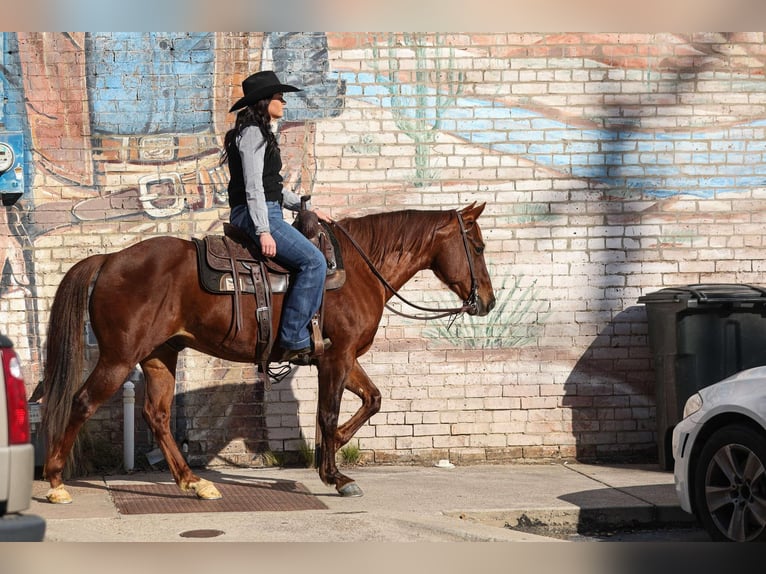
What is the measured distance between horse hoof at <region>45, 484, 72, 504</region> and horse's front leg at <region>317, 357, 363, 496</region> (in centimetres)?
184

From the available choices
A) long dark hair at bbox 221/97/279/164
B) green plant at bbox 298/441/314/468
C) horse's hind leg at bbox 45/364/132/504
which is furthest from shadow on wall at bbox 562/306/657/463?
horse's hind leg at bbox 45/364/132/504

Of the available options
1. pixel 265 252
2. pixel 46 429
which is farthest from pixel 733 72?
pixel 46 429

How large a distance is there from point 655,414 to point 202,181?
4.60m

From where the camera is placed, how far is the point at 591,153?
10156 millimetres

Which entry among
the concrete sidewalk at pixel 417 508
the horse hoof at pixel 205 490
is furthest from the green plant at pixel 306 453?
the horse hoof at pixel 205 490

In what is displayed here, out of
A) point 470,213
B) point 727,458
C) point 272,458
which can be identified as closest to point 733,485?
point 727,458

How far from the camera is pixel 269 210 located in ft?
26.2

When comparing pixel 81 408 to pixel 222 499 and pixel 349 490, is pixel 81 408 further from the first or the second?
pixel 349 490

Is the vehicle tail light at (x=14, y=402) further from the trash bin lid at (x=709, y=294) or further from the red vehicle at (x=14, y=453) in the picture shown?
the trash bin lid at (x=709, y=294)

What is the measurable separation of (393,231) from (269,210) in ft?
3.40

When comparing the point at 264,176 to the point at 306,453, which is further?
the point at 306,453

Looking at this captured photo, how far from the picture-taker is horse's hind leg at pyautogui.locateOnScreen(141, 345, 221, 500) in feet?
26.4

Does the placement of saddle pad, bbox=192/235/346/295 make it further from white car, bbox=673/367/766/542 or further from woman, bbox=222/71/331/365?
white car, bbox=673/367/766/542

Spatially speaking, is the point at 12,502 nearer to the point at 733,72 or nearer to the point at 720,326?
the point at 720,326
